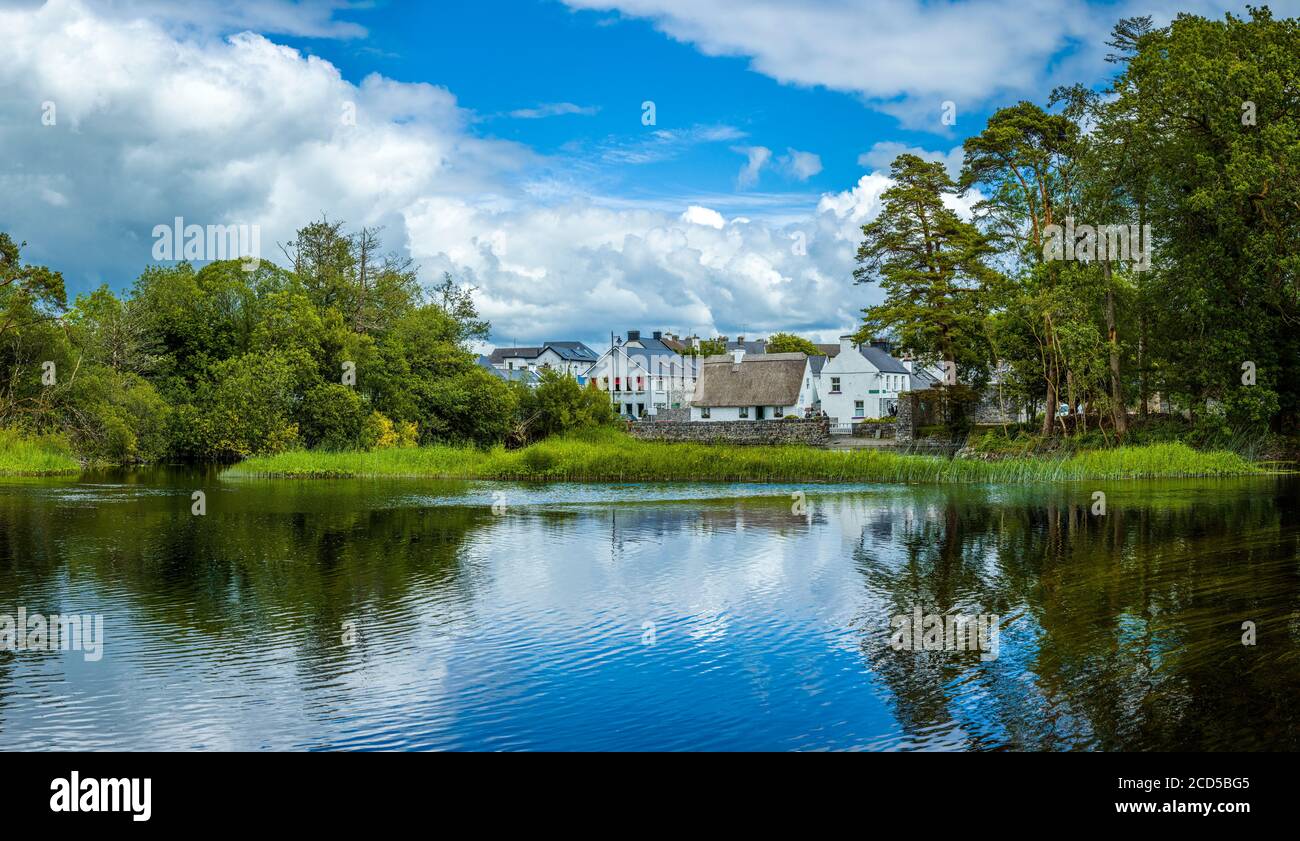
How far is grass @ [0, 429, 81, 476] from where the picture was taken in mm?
41719

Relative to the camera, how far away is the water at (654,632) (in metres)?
9.18

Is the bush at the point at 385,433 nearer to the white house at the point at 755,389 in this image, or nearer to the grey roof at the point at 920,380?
the white house at the point at 755,389

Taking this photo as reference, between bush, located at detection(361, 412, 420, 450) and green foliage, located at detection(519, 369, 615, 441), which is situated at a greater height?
green foliage, located at detection(519, 369, 615, 441)


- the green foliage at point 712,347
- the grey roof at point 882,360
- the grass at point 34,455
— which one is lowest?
the grass at point 34,455

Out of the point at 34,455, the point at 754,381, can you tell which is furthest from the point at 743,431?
the point at 34,455

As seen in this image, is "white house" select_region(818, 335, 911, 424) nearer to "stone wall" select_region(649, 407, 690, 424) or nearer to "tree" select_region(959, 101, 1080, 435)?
"stone wall" select_region(649, 407, 690, 424)

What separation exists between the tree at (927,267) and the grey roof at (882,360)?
90.5ft

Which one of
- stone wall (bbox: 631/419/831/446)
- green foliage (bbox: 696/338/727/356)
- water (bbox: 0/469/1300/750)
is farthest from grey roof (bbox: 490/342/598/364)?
water (bbox: 0/469/1300/750)

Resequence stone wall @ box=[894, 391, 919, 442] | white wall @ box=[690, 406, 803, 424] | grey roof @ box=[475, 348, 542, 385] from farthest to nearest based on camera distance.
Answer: white wall @ box=[690, 406, 803, 424] < stone wall @ box=[894, 391, 919, 442] < grey roof @ box=[475, 348, 542, 385]

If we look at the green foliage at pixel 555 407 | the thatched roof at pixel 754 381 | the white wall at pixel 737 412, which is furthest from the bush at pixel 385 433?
the thatched roof at pixel 754 381

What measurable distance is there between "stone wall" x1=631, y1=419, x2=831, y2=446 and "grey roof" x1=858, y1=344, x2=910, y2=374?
17.9m

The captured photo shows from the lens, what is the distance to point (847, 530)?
2334 cm

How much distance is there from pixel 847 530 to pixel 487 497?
13.3 metres
